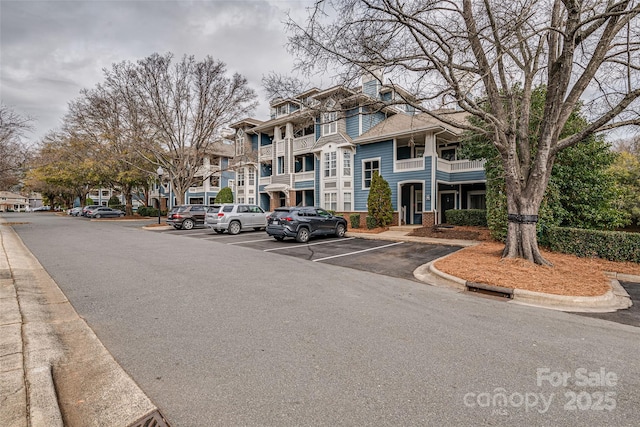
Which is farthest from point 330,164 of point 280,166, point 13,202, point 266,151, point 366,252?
point 13,202

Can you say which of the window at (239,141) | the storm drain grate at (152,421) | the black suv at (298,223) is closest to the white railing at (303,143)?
the window at (239,141)

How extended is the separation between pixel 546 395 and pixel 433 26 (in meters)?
8.81

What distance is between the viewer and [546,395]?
2.88 meters

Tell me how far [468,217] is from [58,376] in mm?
18187

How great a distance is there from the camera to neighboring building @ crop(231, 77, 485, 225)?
746 inches

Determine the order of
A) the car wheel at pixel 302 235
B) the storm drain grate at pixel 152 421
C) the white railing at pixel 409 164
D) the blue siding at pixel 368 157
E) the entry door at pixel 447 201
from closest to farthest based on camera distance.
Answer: the storm drain grate at pixel 152 421
the car wheel at pixel 302 235
the white railing at pixel 409 164
the blue siding at pixel 368 157
the entry door at pixel 447 201

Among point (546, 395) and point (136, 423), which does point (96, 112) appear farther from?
point (546, 395)

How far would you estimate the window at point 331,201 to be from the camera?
23.2 meters

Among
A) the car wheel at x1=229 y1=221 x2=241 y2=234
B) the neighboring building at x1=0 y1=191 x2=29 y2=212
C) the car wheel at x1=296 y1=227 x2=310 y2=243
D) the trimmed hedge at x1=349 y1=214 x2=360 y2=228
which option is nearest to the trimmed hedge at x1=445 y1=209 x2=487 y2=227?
the trimmed hedge at x1=349 y1=214 x2=360 y2=228

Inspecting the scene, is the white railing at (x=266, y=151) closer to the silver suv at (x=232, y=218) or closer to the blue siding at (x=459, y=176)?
the silver suv at (x=232, y=218)

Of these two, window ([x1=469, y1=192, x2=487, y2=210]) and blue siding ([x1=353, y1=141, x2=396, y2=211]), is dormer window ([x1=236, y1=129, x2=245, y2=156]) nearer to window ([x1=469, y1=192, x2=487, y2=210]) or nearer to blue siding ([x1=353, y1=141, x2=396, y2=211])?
blue siding ([x1=353, y1=141, x2=396, y2=211])

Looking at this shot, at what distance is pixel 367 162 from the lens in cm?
2244

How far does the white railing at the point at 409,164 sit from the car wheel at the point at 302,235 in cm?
925

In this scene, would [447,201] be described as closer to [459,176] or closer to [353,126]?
[459,176]
